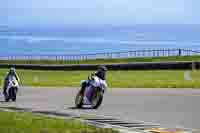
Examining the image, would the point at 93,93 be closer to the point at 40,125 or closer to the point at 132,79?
the point at 40,125

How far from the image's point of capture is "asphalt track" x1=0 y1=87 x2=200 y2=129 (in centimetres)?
1920

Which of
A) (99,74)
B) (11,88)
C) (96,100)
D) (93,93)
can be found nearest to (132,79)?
(11,88)

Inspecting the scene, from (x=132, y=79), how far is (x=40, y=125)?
27982 millimetres

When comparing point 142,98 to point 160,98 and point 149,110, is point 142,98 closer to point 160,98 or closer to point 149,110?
point 160,98

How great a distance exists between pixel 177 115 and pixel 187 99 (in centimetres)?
624

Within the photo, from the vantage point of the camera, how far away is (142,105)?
79.1 feet

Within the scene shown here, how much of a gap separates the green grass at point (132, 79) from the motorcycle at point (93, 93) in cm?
1159

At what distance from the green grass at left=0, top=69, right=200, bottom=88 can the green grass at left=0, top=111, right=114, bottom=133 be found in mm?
16715

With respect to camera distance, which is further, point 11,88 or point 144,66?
point 144,66

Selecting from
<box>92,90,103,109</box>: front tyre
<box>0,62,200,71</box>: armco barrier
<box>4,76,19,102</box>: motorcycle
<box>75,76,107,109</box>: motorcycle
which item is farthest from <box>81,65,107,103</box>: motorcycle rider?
<box>0,62,200,71</box>: armco barrier

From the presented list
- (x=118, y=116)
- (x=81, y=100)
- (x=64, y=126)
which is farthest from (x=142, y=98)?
(x=64, y=126)

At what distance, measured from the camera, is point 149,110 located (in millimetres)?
21953

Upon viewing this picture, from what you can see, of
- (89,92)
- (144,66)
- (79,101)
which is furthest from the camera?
(144,66)

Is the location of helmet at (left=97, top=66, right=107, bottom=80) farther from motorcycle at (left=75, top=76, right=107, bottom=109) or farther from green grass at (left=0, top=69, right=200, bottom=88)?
green grass at (left=0, top=69, right=200, bottom=88)
